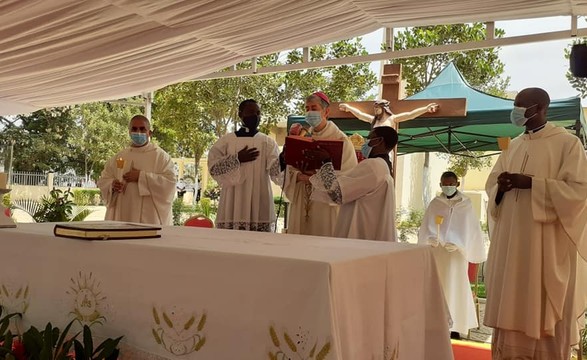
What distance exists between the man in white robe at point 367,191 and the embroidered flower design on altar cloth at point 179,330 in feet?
5.26

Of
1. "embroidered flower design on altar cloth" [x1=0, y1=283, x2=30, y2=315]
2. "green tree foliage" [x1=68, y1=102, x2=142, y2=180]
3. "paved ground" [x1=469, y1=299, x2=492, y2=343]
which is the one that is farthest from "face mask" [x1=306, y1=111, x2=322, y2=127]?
"green tree foliage" [x1=68, y1=102, x2=142, y2=180]

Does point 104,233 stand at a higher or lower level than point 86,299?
higher

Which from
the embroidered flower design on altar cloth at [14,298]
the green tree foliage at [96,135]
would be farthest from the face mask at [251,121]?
the green tree foliage at [96,135]

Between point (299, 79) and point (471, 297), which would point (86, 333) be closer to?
point (471, 297)

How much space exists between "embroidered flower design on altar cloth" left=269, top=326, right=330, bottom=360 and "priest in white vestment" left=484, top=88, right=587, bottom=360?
253 centimetres

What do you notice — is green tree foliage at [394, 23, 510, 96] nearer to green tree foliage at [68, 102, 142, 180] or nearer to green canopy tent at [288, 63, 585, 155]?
green canopy tent at [288, 63, 585, 155]

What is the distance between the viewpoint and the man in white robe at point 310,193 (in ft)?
14.6

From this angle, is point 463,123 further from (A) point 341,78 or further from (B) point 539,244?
(A) point 341,78

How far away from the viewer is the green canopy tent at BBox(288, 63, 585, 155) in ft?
18.8

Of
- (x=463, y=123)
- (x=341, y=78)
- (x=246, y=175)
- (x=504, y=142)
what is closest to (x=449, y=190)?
(x=463, y=123)

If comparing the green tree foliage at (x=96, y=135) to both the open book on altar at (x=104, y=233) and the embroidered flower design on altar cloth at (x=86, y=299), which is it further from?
the embroidered flower design on altar cloth at (x=86, y=299)

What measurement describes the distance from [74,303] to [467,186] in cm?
1261

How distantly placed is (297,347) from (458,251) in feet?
14.2

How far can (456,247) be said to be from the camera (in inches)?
234
